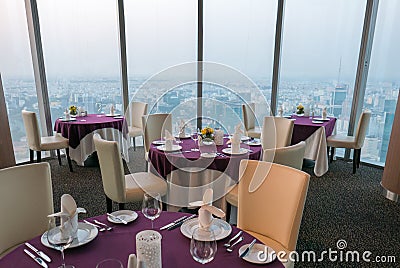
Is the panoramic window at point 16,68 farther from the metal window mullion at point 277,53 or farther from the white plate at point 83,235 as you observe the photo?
the metal window mullion at point 277,53

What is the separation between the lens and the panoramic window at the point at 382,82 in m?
4.33

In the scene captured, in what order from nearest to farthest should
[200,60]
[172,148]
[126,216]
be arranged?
[126,216] → [172,148] → [200,60]

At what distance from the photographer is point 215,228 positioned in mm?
1423

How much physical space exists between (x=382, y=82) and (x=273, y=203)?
12.7 ft

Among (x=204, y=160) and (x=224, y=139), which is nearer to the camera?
(x=204, y=160)

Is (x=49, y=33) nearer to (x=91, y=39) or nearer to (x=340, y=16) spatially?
(x=91, y=39)

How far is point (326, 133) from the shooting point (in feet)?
13.9

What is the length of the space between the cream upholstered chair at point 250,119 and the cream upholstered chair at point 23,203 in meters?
3.58

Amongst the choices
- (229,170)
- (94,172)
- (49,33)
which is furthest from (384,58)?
(49,33)

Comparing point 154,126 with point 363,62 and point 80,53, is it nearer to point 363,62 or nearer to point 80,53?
point 80,53

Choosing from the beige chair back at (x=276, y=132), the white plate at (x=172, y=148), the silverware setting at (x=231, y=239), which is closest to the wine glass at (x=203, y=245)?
the silverware setting at (x=231, y=239)

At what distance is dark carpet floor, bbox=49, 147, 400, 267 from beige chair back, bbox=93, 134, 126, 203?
0.75 meters

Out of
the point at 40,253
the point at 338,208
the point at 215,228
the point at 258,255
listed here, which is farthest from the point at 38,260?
the point at 338,208

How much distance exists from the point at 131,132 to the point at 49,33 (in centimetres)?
205
